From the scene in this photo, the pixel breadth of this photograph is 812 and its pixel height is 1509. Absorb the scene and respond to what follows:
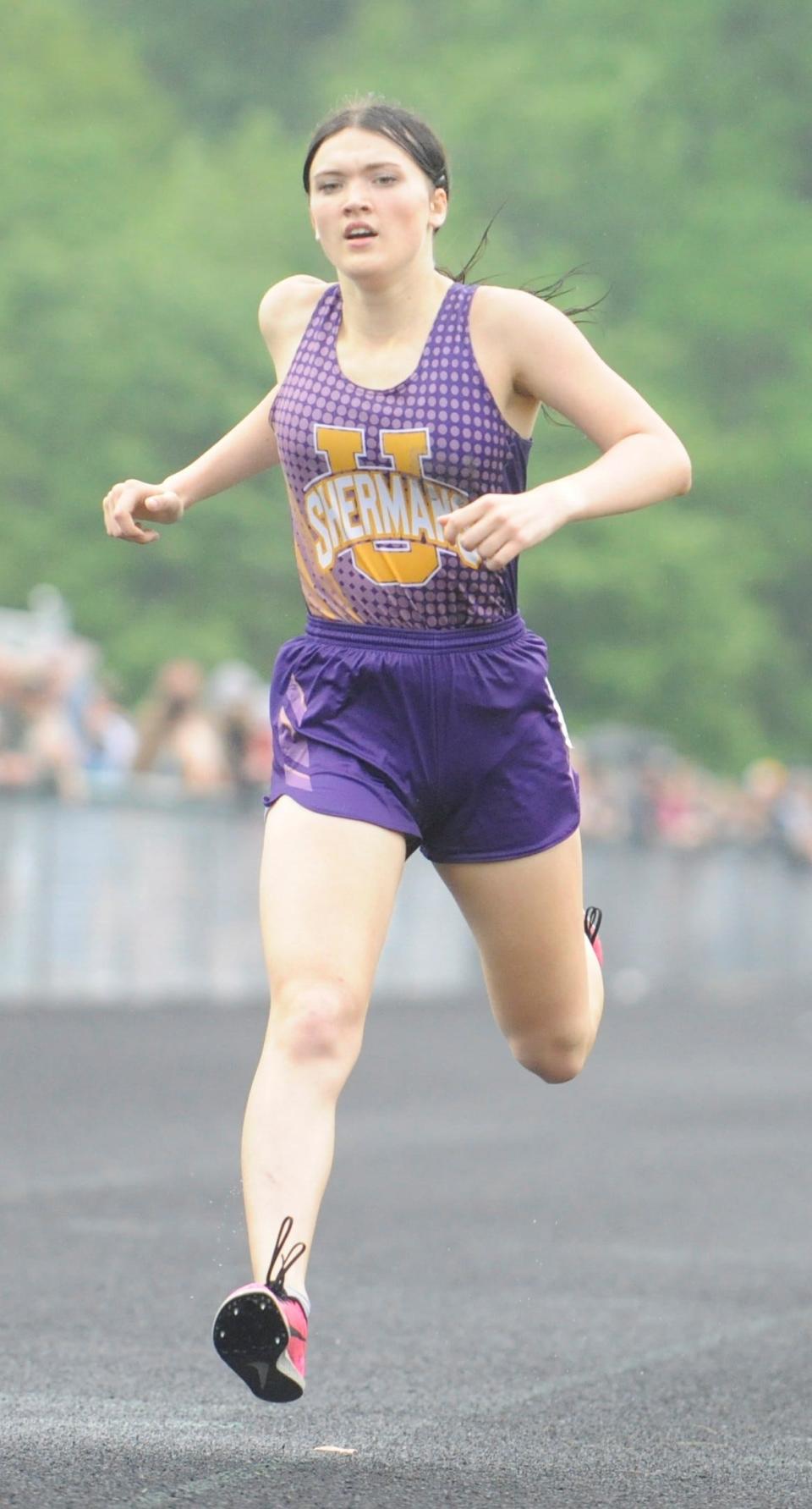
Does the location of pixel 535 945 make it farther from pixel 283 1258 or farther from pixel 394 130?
pixel 394 130

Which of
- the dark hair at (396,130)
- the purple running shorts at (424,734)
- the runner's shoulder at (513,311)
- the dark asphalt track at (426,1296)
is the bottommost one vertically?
the dark asphalt track at (426,1296)

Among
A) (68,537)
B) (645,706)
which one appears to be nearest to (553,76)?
(645,706)

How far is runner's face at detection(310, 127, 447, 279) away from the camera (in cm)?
515

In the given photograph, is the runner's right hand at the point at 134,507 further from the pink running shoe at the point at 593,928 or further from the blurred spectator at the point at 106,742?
the blurred spectator at the point at 106,742

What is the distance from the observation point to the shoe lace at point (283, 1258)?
466 cm

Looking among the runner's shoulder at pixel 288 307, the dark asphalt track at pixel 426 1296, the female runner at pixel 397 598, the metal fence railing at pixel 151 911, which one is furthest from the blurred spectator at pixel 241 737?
the female runner at pixel 397 598

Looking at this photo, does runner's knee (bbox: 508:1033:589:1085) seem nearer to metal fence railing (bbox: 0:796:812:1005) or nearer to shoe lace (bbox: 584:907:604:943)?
shoe lace (bbox: 584:907:604:943)

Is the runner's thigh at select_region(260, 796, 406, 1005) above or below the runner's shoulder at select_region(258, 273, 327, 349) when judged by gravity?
below

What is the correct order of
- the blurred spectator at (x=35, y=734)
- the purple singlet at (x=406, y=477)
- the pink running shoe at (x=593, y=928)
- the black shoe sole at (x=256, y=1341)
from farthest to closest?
the blurred spectator at (x=35, y=734) → the pink running shoe at (x=593, y=928) → the purple singlet at (x=406, y=477) → the black shoe sole at (x=256, y=1341)

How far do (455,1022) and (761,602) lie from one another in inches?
1326

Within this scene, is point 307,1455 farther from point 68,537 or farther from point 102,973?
point 68,537

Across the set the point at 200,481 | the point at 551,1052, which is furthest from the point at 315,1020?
the point at 200,481

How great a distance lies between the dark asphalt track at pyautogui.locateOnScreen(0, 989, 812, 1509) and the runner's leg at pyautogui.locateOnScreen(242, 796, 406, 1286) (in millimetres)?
471

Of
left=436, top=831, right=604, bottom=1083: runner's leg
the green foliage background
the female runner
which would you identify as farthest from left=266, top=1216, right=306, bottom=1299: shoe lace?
the green foliage background
